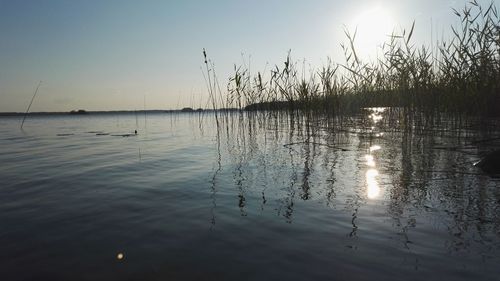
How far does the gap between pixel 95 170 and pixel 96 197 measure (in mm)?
2185

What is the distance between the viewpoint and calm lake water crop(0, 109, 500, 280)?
229 cm

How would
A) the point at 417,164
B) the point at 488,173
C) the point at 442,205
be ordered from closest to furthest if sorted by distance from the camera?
the point at 442,205 < the point at 488,173 < the point at 417,164

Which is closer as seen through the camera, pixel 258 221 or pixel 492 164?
pixel 258 221

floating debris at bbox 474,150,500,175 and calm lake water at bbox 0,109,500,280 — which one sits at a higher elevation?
floating debris at bbox 474,150,500,175

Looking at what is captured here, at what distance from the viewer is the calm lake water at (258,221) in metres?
2.29

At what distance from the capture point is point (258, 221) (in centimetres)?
319

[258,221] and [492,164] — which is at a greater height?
[492,164]

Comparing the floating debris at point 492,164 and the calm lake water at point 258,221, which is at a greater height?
the floating debris at point 492,164

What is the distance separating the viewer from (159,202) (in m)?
3.95

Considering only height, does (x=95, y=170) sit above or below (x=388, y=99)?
below

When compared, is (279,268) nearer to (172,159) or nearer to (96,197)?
(96,197)

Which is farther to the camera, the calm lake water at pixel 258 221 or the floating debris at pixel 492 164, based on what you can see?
the floating debris at pixel 492 164

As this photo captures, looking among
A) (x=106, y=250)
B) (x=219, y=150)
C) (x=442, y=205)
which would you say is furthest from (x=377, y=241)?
(x=219, y=150)

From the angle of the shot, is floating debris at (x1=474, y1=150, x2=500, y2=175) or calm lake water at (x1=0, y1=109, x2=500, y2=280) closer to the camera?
calm lake water at (x1=0, y1=109, x2=500, y2=280)
